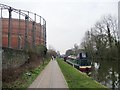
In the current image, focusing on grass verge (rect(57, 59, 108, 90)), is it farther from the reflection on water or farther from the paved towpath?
the reflection on water

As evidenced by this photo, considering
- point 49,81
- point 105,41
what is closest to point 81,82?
point 49,81

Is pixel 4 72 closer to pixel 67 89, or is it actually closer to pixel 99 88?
pixel 67 89

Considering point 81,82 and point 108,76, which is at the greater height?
point 81,82

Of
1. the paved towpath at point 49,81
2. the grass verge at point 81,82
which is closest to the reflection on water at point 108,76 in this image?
the grass verge at point 81,82

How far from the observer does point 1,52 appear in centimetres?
1470

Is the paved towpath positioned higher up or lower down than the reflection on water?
higher up

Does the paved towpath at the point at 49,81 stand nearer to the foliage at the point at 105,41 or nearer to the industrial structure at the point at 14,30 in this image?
the industrial structure at the point at 14,30

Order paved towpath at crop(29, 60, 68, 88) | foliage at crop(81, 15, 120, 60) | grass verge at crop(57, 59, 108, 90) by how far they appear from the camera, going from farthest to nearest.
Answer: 1. foliage at crop(81, 15, 120, 60)
2. paved towpath at crop(29, 60, 68, 88)
3. grass verge at crop(57, 59, 108, 90)

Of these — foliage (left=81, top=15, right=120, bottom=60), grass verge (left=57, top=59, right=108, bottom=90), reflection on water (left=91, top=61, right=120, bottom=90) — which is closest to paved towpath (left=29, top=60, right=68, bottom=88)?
grass verge (left=57, top=59, right=108, bottom=90)

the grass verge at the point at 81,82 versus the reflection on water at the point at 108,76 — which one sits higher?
the grass verge at the point at 81,82

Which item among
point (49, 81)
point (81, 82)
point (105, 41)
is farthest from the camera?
point (105, 41)

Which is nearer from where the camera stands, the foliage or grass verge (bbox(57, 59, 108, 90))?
grass verge (bbox(57, 59, 108, 90))

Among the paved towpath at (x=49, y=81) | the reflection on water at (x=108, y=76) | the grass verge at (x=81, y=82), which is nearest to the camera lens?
the grass verge at (x=81, y=82)

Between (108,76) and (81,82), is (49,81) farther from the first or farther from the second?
(108,76)
